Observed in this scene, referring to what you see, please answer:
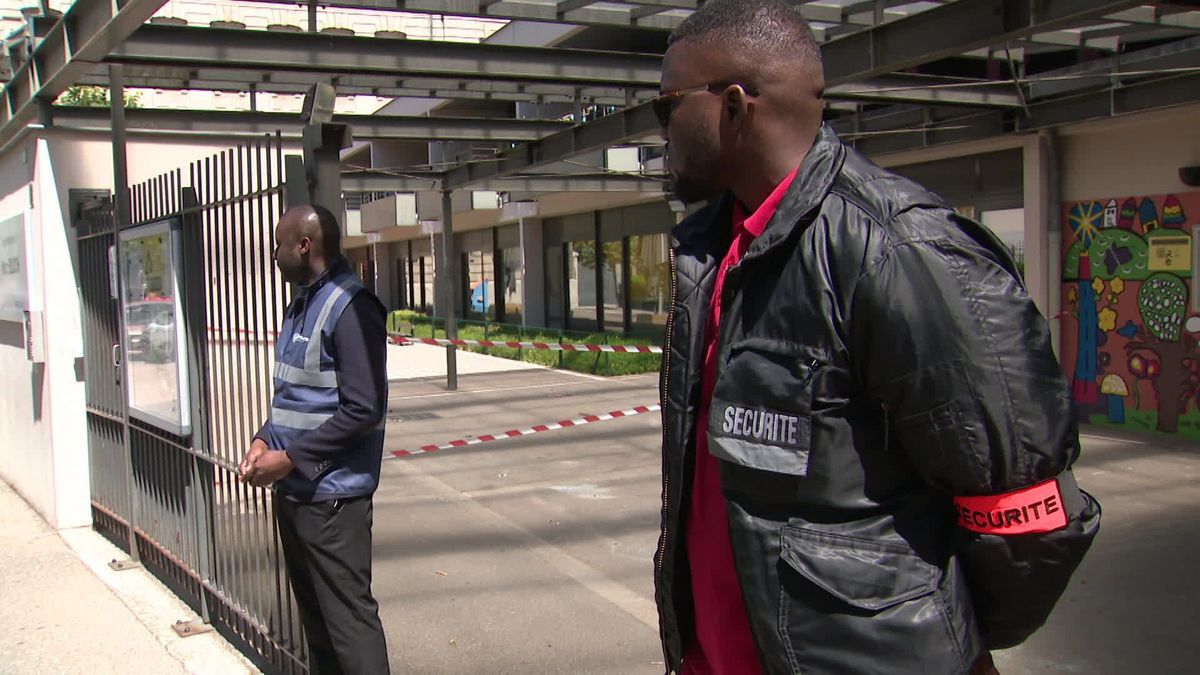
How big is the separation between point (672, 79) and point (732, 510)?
745mm

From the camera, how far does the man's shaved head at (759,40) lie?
1741 millimetres

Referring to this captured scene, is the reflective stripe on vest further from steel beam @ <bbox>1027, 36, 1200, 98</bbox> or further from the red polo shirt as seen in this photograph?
steel beam @ <bbox>1027, 36, 1200, 98</bbox>

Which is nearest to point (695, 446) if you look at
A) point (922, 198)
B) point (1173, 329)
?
point (922, 198)

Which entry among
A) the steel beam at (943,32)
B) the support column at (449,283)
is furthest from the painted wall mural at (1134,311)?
the support column at (449,283)

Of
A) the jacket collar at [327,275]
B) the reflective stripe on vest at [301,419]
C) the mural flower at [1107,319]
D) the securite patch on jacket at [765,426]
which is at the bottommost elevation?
the mural flower at [1107,319]

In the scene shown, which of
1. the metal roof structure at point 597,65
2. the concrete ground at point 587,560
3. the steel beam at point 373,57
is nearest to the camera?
the concrete ground at point 587,560

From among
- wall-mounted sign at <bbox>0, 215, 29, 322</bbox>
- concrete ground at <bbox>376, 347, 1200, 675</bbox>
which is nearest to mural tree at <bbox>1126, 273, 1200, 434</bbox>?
concrete ground at <bbox>376, 347, 1200, 675</bbox>

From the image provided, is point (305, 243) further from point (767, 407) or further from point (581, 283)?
point (581, 283)

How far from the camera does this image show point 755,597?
166 centimetres

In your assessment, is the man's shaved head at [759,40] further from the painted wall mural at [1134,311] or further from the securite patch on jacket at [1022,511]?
the painted wall mural at [1134,311]

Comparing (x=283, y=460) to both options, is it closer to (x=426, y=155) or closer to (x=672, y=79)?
(x=672, y=79)

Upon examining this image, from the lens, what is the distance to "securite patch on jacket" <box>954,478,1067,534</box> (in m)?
1.54

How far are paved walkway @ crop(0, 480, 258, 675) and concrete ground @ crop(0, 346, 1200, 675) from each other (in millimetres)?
14

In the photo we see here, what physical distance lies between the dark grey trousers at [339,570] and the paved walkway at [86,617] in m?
1.32
